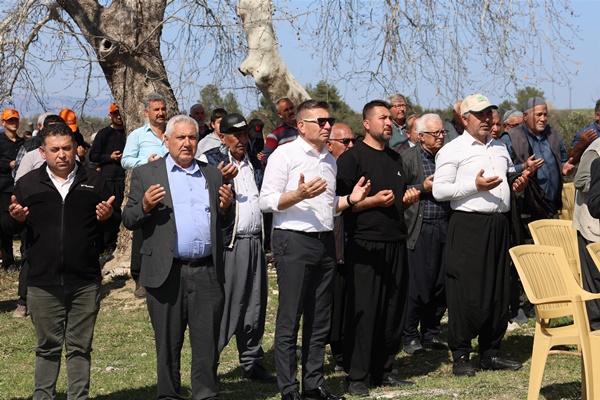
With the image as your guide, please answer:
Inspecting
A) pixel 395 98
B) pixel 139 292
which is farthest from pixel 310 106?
pixel 139 292

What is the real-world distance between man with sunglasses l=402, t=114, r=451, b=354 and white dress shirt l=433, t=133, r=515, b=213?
2.50ft

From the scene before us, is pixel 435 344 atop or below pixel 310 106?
below

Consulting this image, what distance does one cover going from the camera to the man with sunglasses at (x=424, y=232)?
900 cm

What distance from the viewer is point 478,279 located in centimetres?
812

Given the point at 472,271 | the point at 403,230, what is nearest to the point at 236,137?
the point at 403,230

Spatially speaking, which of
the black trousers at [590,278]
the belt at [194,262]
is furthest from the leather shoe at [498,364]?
the belt at [194,262]

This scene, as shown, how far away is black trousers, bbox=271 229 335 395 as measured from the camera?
6930 millimetres

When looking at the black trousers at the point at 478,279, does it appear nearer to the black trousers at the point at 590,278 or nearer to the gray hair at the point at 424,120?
the black trousers at the point at 590,278

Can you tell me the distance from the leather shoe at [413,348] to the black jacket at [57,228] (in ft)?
11.7

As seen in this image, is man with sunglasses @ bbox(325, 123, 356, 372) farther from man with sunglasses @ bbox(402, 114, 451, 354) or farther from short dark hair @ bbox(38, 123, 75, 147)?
short dark hair @ bbox(38, 123, 75, 147)

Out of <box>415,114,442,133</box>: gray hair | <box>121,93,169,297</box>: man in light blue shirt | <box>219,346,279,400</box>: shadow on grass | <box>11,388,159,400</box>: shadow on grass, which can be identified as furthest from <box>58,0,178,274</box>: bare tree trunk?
<box>11,388,159,400</box>: shadow on grass

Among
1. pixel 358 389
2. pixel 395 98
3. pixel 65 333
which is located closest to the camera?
pixel 65 333

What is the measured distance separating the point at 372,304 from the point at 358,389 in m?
0.68

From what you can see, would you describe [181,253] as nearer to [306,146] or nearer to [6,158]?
[306,146]
